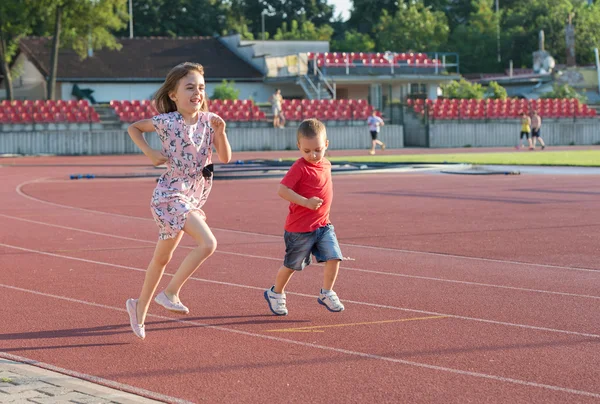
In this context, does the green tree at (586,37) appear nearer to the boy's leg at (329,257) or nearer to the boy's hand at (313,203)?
the boy's leg at (329,257)

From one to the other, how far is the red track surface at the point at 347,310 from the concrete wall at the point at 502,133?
32.7 meters

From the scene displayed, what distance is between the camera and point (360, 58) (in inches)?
2279

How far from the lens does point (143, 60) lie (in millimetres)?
62500

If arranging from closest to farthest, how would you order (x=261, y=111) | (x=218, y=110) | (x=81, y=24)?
1. (x=218, y=110)
2. (x=261, y=111)
3. (x=81, y=24)

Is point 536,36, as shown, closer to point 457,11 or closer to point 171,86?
point 457,11

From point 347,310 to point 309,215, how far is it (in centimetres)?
91

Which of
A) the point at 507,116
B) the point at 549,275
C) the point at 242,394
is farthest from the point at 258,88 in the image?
the point at 242,394

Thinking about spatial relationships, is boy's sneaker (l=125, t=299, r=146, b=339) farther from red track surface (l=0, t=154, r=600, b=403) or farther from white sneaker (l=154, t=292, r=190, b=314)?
white sneaker (l=154, t=292, r=190, b=314)

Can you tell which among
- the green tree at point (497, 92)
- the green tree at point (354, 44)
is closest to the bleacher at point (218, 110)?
the green tree at point (497, 92)

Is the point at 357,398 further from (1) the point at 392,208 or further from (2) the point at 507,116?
(2) the point at 507,116

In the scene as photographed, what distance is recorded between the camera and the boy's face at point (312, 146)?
7.81 m

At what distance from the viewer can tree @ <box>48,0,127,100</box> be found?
173 ft

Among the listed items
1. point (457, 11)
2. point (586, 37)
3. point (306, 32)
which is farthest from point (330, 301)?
point (457, 11)

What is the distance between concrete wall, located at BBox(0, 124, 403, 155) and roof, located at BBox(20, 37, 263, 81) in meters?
13.7
